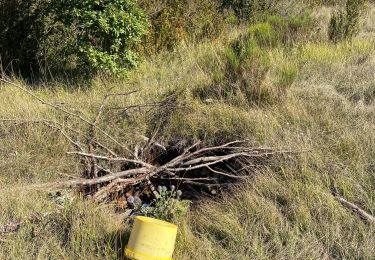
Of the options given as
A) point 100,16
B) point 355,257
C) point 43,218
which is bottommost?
point 355,257

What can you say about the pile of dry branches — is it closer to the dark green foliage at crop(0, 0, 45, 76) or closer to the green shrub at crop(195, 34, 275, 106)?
the green shrub at crop(195, 34, 275, 106)

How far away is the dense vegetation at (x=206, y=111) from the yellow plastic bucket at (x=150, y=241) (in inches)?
10.6

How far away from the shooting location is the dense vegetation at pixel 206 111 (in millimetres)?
3121

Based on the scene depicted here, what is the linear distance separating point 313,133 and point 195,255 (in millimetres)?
1782

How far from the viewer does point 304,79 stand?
5.45m

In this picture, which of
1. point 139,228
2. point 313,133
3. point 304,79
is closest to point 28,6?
point 304,79

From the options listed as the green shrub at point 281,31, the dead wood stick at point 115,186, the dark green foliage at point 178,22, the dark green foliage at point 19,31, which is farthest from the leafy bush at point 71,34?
the dead wood stick at point 115,186

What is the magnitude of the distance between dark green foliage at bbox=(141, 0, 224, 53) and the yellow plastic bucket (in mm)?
4149

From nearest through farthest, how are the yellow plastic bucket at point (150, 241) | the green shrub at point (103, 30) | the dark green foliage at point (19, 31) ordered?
the yellow plastic bucket at point (150, 241), the green shrub at point (103, 30), the dark green foliage at point (19, 31)

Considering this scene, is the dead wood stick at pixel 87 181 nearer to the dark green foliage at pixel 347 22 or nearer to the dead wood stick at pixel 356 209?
the dead wood stick at pixel 356 209

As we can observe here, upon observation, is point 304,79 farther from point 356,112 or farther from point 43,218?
point 43,218

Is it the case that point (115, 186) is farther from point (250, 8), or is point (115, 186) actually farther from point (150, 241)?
point (250, 8)

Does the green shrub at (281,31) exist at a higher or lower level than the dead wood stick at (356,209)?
higher

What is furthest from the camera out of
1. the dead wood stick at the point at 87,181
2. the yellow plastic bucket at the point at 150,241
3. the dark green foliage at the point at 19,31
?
the dark green foliage at the point at 19,31
